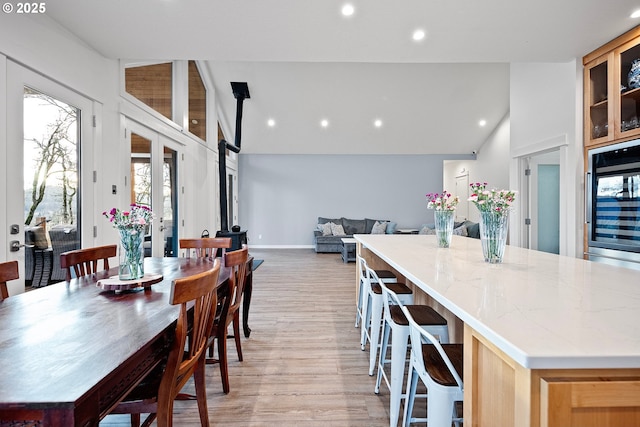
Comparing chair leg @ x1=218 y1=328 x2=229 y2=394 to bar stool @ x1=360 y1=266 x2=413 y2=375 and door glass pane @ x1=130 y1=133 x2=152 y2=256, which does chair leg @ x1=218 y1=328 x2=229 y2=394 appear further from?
door glass pane @ x1=130 y1=133 x2=152 y2=256

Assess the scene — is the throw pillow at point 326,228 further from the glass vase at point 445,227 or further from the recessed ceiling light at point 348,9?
the recessed ceiling light at point 348,9

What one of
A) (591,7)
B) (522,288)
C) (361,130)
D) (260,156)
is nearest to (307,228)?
(260,156)

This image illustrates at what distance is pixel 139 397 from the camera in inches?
51.7

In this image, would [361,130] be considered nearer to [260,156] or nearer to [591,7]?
[260,156]

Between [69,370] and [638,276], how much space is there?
228 centimetres

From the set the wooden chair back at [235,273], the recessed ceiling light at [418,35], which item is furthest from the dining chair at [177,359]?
the recessed ceiling light at [418,35]

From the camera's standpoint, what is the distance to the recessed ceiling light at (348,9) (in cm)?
246

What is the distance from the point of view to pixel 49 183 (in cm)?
261

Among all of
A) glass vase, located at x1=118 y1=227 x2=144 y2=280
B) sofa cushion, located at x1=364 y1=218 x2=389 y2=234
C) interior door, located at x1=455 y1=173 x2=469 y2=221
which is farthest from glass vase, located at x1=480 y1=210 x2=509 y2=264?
interior door, located at x1=455 y1=173 x2=469 y2=221

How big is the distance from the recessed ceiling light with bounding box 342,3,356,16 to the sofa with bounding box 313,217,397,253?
234 inches

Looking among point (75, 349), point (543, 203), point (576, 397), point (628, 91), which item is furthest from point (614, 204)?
point (75, 349)

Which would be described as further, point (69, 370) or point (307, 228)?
point (307, 228)

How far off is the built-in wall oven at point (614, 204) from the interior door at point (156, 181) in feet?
14.9

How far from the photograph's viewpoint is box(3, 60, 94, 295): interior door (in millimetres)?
Result: 2264
